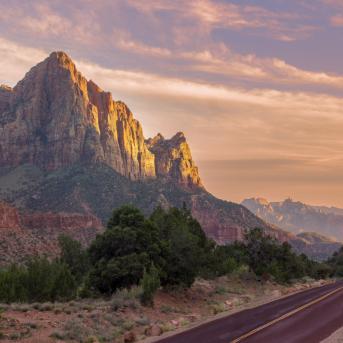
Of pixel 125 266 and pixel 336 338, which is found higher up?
pixel 125 266

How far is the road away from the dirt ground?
164 cm

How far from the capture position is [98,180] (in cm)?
18988

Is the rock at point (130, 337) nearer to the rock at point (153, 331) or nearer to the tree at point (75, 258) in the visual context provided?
the rock at point (153, 331)

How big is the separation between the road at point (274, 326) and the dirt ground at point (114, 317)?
1644mm

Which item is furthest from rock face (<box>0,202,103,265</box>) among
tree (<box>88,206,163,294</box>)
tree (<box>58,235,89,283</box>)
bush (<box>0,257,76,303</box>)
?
tree (<box>88,206,163,294</box>)

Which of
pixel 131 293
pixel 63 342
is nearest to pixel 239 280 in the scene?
pixel 131 293

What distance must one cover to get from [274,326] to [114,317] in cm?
802

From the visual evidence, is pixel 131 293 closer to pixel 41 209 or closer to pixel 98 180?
pixel 41 209

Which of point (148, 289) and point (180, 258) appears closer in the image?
point (148, 289)

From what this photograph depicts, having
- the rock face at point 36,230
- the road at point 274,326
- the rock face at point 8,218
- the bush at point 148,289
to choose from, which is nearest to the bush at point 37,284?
the bush at point 148,289

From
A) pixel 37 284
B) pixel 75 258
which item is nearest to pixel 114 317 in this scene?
pixel 37 284

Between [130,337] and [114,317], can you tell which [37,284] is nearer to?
[114,317]

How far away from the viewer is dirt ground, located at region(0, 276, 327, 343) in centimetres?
2050

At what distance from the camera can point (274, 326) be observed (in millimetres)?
24281
